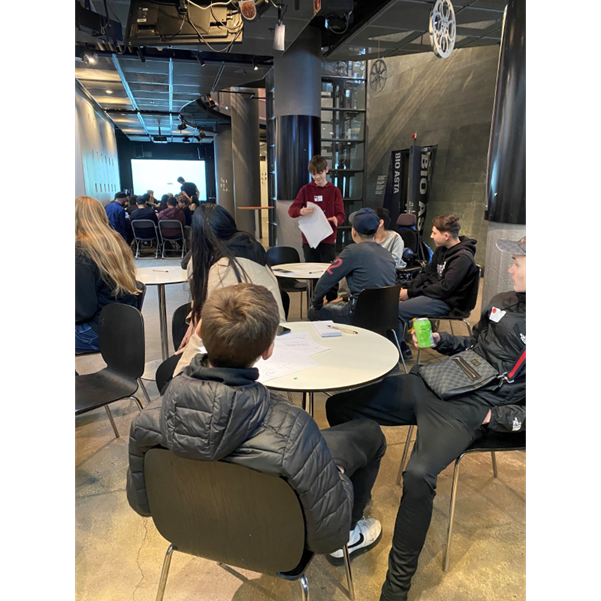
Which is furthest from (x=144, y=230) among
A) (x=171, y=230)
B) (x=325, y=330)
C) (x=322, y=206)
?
(x=325, y=330)

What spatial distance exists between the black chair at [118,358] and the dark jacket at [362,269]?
130 cm

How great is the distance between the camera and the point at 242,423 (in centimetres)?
96

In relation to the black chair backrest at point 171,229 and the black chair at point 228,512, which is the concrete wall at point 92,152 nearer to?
the black chair backrest at point 171,229

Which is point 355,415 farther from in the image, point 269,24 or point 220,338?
point 269,24

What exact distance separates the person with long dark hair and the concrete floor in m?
0.81

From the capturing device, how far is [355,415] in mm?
1877

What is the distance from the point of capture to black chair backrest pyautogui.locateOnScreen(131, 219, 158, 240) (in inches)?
346

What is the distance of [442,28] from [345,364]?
334cm

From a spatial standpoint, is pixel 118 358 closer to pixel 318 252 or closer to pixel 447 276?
pixel 447 276

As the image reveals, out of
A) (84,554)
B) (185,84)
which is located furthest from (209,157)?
(84,554)

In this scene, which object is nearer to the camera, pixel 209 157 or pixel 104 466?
pixel 104 466

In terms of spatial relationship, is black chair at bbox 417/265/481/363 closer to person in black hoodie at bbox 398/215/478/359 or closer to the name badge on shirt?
person in black hoodie at bbox 398/215/478/359

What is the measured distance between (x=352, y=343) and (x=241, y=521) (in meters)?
1.04

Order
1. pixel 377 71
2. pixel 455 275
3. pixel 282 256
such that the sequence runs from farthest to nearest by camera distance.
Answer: pixel 377 71 < pixel 282 256 < pixel 455 275
